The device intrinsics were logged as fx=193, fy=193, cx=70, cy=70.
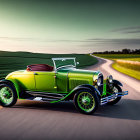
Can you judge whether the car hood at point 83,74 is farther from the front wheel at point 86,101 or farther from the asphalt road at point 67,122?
the asphalt road at point 67,122

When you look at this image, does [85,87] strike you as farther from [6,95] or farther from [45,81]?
[6,95]

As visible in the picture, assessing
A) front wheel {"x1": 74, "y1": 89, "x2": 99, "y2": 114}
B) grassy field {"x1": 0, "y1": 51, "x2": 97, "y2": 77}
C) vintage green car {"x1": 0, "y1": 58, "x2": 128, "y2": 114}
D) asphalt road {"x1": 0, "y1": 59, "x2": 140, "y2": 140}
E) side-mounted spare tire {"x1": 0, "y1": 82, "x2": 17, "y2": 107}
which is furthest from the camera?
grassy field {"x1": 0, "y1": 51, "x2": 97, "y2": 77}

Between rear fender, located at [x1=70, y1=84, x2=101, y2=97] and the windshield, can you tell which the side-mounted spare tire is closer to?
the windshield

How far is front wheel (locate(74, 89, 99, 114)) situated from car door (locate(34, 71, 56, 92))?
1053 mm

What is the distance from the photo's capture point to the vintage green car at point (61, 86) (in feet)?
19.3

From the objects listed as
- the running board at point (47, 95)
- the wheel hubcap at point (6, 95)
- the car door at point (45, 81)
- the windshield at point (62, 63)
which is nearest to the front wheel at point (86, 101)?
the running board at point (47, 95)

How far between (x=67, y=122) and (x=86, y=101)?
1013 millimetres

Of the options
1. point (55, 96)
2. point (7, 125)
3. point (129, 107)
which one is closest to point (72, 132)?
point (7, 125)

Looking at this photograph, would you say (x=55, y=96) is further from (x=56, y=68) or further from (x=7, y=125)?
(x=7, y=125)

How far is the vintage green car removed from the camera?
19.3ft

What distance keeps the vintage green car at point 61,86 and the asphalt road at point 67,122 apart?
0.36 m

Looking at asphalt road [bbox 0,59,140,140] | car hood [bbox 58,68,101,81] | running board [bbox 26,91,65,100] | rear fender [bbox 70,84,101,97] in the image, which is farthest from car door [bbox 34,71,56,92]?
rear fender [bbox 70,84,101,97]

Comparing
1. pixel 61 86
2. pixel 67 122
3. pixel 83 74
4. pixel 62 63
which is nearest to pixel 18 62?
pixel 62 63

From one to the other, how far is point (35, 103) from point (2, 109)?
51.0 inches
